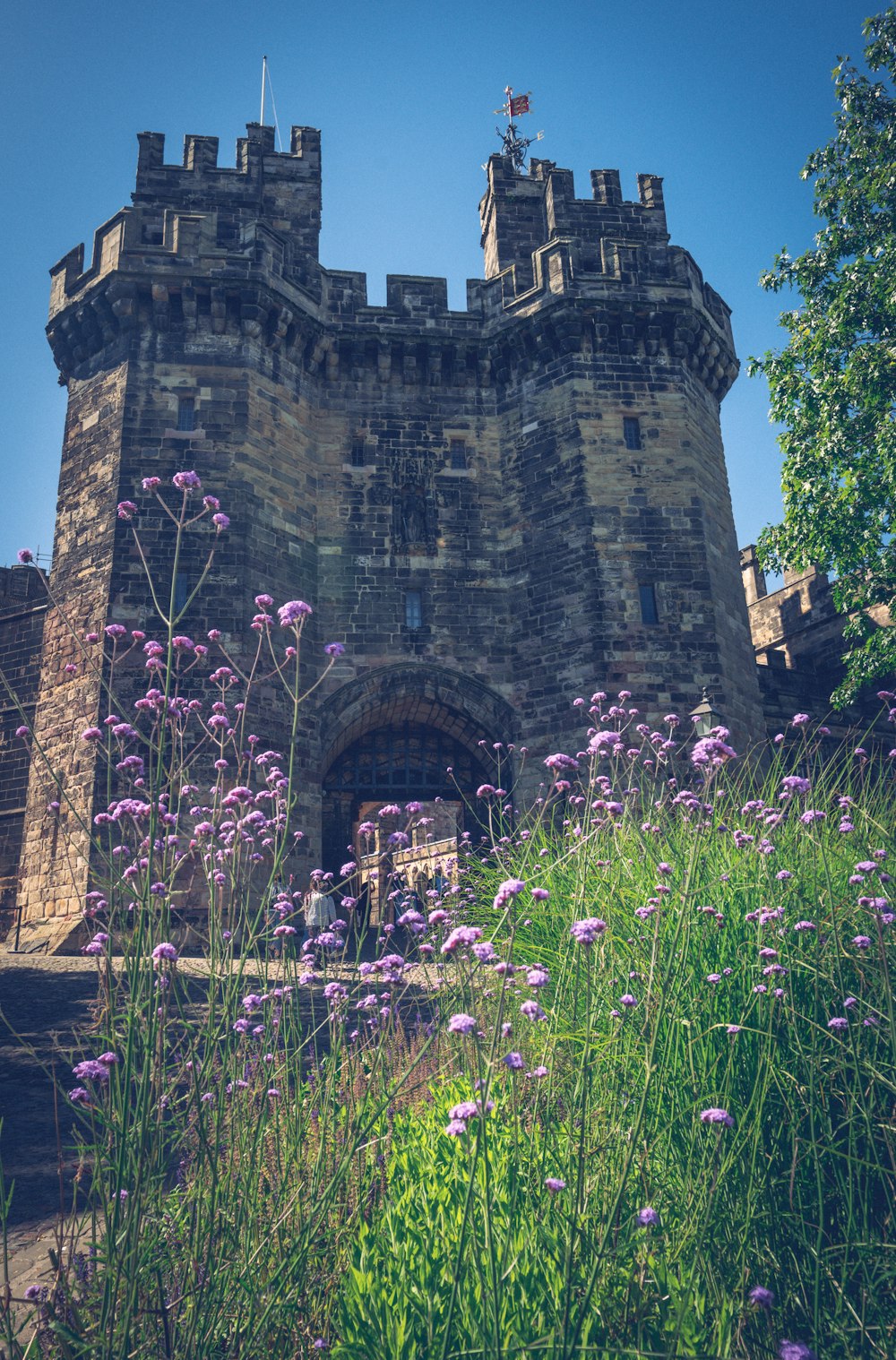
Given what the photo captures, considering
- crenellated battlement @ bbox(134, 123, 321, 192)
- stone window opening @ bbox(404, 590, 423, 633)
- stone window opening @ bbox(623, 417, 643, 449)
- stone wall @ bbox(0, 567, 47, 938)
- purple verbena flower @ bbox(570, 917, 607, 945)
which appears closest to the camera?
purple verbena flower @ bbox(570, 917, 607, 945)

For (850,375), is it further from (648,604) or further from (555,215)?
(555,215)

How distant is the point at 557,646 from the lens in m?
13.0

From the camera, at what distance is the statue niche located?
13.9 metres

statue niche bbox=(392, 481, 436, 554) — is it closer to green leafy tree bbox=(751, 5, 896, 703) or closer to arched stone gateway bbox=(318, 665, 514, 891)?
arched stone gateway bbox=(318, 665, 514, 891)

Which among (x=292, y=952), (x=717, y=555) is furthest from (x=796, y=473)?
(x=292, y=952)

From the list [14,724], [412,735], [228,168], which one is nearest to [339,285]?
[228,168]

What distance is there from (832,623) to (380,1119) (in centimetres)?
1622

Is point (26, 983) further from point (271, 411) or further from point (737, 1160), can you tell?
point (271, 411)

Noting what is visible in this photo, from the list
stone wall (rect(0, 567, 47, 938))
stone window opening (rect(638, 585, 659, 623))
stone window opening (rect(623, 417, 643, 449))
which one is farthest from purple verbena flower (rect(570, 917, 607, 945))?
stone window opening (rect(623, 417, 643, 449))

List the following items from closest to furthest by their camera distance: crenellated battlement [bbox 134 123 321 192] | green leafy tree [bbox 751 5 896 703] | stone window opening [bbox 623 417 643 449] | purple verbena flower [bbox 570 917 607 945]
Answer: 1. purple verbena flower [bbox 570 917 607 945]
2. green leafy tree [bbox 751 5 896 703]
3. stone window opening [bbox 623 417 643 449]
4. crenellated battlement [bbox 134 123 321 192]

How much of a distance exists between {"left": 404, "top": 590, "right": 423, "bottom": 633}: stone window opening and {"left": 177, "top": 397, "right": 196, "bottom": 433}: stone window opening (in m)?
3.94

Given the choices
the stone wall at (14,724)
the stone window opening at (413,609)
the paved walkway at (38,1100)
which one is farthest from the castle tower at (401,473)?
the paved walkway at (38,1100)

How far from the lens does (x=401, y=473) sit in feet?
46.9

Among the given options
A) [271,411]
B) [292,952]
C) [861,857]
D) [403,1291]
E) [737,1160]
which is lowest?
[403,1291]
